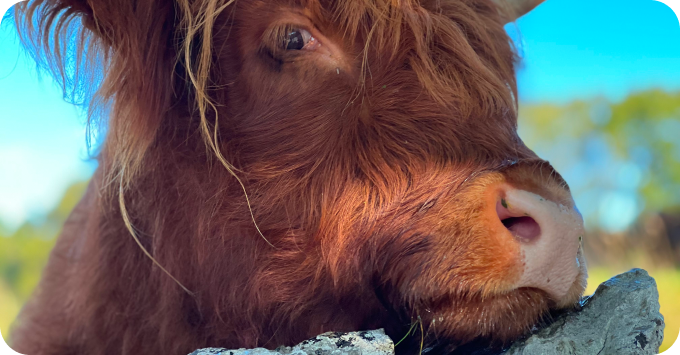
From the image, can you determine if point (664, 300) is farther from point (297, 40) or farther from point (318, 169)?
point (297, 40)

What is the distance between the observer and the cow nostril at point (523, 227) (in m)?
1.33

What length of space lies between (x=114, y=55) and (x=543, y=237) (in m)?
1.28

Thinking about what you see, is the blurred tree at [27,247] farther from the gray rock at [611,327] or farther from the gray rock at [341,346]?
the gray rock at [611,327]

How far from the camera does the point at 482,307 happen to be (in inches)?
54.0

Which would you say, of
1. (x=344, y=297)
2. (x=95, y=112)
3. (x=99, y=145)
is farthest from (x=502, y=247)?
(x=99, y=145)

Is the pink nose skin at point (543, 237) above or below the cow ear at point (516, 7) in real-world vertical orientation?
below

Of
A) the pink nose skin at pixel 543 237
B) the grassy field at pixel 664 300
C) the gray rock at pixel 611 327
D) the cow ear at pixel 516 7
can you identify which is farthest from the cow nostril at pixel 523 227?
the cow ear at pixel 516 7

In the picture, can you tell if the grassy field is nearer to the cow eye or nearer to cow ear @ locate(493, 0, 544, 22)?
cow ear @ locate(493, 0, 544, 22)

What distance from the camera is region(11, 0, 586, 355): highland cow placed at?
1.38 metres

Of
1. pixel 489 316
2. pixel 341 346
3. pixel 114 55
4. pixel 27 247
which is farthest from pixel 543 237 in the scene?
pixel 27 247

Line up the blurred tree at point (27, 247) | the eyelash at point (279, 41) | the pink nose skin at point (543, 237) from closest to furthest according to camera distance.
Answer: the pink nose skin at point (543, 237) < the eyelash at point (279, 41) < the blurred tree at point (27, 247)

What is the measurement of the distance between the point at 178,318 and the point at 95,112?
0.70 m

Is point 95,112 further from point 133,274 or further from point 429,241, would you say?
point 429,241

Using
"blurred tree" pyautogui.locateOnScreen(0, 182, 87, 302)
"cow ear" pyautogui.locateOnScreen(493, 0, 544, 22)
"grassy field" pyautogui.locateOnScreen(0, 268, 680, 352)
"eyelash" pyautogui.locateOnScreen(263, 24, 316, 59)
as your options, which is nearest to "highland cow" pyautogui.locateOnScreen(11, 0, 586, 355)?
"eyelash" pyautogui.locateOnScreen(263, 24, 316, 59)
